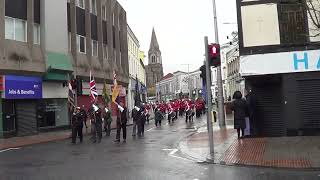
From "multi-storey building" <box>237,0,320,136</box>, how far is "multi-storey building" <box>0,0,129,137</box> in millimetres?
14480

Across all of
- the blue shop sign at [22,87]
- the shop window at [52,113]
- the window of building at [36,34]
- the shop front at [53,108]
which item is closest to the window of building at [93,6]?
the shop front at [53,108]

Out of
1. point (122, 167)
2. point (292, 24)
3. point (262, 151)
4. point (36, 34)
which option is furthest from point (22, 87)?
point (262, 151)

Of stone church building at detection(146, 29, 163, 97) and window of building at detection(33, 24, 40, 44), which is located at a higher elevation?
stone church building at detection(146, 29, 163, 97)

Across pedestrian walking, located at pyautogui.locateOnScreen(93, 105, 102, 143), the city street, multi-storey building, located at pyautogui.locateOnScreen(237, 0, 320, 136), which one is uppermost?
multi-storey building, located at pyautogui.locateOnScreen(237, 0, 320, 136)

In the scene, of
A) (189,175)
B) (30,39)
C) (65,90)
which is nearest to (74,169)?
(189,175)

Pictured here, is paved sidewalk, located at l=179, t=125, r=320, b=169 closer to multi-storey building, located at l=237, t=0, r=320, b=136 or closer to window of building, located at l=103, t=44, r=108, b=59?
multi-storey building, located at l=237, t=0, r=320, b=136

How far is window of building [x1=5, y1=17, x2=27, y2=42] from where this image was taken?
28938mm

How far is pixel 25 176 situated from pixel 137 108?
12742 mm

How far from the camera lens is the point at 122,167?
524 inches

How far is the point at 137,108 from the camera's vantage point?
24.6 m

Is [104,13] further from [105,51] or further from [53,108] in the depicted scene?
[53,108]

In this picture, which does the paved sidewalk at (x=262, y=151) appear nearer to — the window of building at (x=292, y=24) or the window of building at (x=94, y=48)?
the window of building at (x=292, y=24)

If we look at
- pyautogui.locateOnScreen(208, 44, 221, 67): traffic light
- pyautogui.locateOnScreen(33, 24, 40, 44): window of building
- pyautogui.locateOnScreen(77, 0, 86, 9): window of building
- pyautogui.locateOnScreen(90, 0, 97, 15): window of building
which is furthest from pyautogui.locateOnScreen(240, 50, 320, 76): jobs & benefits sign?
pyautogui.locateOnScreen(90, 0, 97, 15): window of building

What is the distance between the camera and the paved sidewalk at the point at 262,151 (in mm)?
13000
